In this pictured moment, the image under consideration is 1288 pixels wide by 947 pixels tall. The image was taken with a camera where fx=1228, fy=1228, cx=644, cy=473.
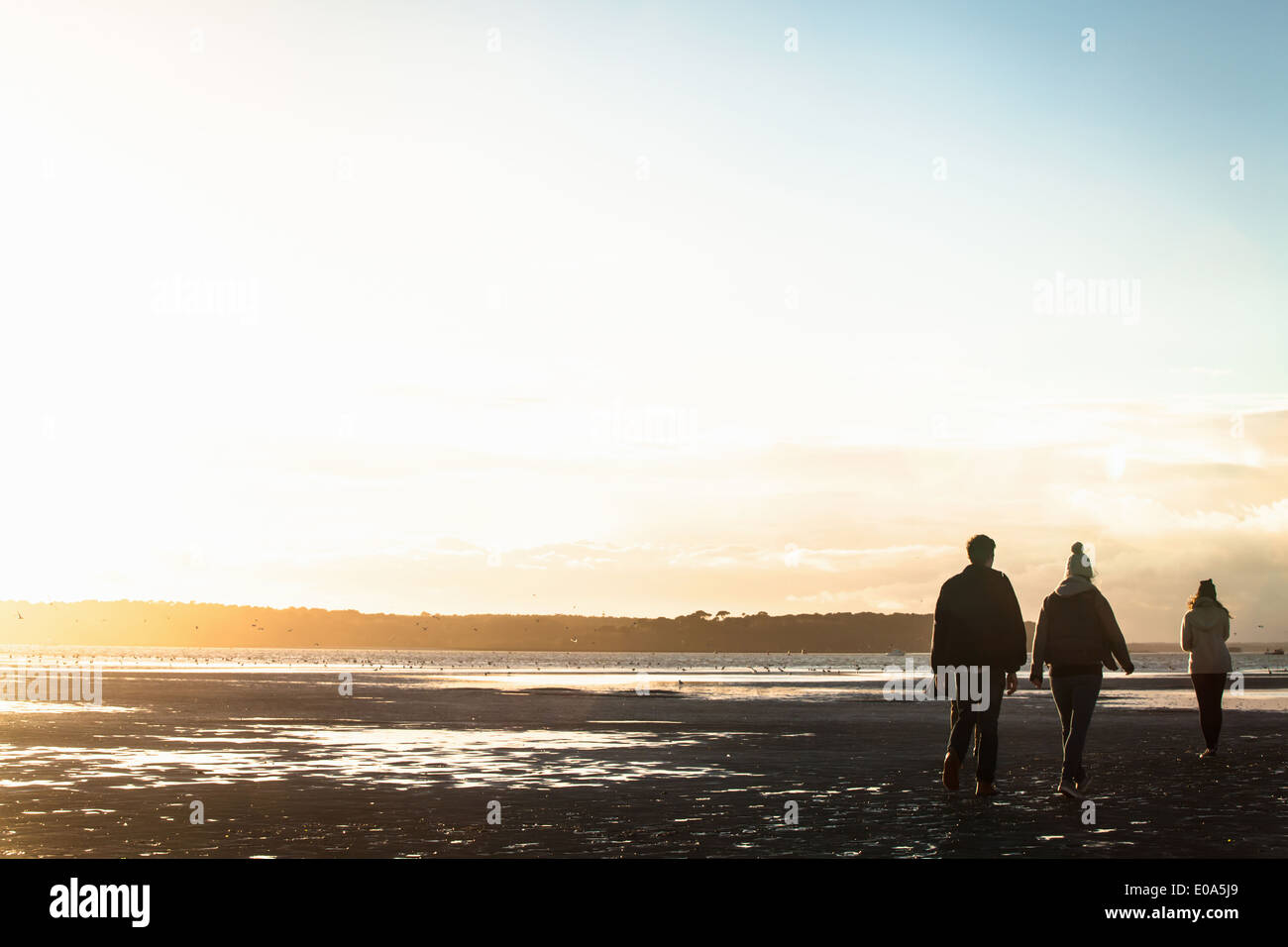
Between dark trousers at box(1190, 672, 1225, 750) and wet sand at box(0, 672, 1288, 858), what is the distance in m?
0.62

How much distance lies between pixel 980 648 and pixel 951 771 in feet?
4.44

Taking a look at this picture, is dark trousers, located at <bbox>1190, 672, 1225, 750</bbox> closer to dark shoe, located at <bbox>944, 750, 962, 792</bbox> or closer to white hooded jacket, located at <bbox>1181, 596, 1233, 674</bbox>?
white hooded jacket, located at <bbox>1181, 596, 1233, 674</bbox>

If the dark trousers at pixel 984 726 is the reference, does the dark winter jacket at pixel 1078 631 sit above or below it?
above

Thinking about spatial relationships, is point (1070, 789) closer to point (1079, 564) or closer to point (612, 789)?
point (1079, 564)

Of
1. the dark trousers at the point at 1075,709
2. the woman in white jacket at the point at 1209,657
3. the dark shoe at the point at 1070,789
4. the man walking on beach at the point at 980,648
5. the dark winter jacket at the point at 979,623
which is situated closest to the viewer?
the dark shoe at the point at 1070,789

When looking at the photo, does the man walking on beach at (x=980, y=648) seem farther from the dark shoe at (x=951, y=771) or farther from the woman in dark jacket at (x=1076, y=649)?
the woman in dark jacket at (x=1076, y=649)

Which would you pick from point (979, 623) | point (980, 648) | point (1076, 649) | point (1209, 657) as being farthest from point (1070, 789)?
point (1209, 657)

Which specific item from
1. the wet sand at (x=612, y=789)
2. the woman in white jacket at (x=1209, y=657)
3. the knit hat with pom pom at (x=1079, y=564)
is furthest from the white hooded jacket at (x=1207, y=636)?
the knit hat with pom pom at (x=1079, y=564)

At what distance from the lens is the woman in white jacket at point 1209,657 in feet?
55.6

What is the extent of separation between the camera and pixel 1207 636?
17.1 meters
